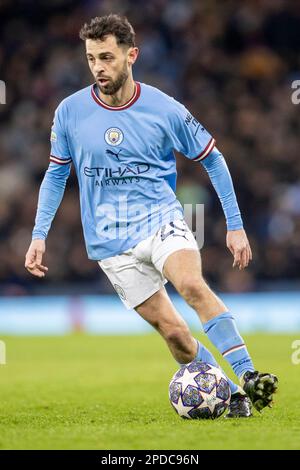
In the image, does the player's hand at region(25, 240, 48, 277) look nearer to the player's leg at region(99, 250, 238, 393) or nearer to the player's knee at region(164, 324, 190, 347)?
the player's leg at region(99, 250, 238, 393)

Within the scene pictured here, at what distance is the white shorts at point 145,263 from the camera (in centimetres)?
643

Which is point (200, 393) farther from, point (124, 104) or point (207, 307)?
point (124, 104)

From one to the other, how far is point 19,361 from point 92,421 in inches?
231

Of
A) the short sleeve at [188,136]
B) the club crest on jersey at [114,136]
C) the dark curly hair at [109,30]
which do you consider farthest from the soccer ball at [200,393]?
the dark curly hair at [109,30]

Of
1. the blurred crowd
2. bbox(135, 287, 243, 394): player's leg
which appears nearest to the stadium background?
the blurred crowd

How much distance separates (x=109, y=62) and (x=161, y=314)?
162cm

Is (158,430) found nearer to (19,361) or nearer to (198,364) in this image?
(198,364)

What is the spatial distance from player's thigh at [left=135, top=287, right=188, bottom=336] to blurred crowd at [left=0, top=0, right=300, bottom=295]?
944cm

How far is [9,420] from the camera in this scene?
255 inches

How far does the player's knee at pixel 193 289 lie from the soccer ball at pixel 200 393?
484 millimetres

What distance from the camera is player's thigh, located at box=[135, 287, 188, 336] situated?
654 cm

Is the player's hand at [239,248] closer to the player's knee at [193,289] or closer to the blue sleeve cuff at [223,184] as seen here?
the blue sleeve cuff at [223,184]
